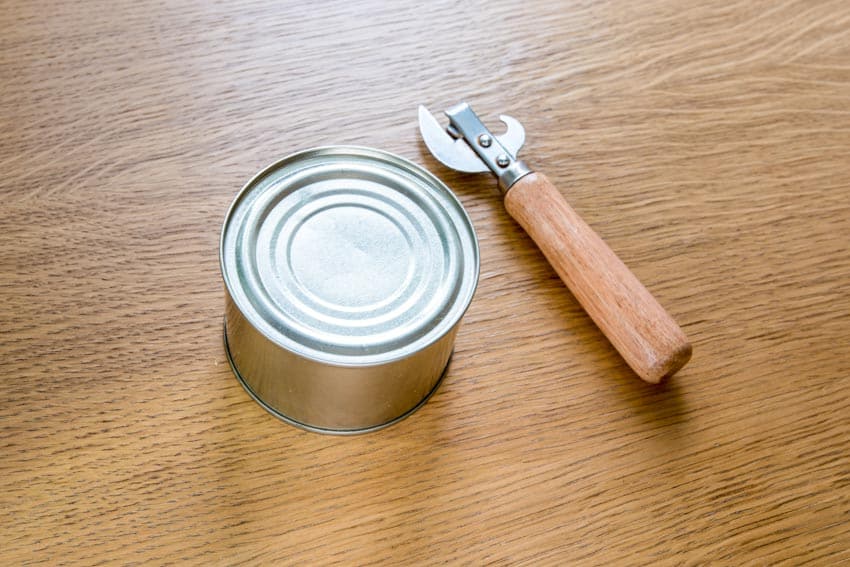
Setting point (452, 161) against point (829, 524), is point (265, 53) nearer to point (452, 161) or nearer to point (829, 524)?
point (452, 161)

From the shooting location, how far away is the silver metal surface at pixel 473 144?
0.99 metres

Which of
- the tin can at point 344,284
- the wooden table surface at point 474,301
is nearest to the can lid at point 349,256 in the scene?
the tin can at point 344,284

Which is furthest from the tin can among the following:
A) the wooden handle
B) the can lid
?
Result: the wooden handle

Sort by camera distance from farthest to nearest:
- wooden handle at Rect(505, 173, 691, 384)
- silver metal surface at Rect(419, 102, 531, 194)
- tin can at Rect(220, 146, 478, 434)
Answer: silver metal surface at Rect(419, 102, 531, 194), wooden handle at Rect(505, 173, 691, 384), tin can at Rect(220, 146, 478, 434)

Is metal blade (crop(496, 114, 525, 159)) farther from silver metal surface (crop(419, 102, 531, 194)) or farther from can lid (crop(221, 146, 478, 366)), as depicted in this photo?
can lid (crop(221, 146, 478, 366))

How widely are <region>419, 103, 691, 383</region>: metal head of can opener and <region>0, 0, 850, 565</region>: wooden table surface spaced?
0.11 ft

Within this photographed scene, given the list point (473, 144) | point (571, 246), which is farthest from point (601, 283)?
point (473, 144)

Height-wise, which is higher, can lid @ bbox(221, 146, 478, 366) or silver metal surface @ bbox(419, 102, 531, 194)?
can lid @ bbox(221, 146, 478, 366)

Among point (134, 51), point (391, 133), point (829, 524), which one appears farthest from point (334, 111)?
point (829, 524)

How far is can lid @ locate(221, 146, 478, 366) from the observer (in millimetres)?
785

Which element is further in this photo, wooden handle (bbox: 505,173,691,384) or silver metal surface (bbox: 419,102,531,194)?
silver metal surface (bbox: 419,102,531,194)

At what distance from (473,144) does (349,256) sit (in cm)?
25

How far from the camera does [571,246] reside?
936 mm

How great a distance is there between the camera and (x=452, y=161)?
1.02 metres
